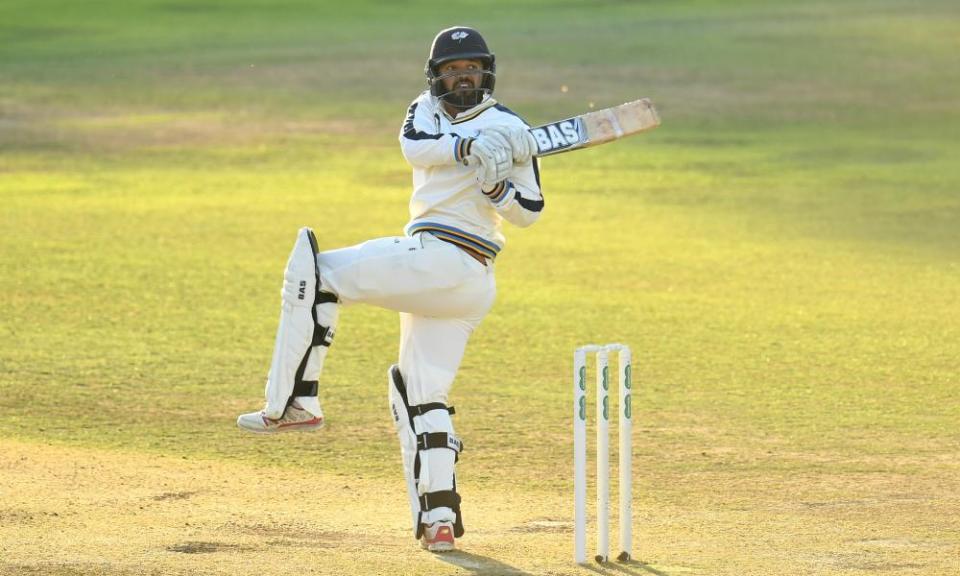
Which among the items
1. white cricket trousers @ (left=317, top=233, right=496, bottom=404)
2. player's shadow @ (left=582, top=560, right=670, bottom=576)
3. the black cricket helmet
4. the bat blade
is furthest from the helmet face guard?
player's shadow @ (left=582, top=560, right=670, bottom=576)

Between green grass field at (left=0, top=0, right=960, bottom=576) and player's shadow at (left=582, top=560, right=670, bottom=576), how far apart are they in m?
0.04

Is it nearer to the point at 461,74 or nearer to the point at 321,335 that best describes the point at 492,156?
the point at 461,74

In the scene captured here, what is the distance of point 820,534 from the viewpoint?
22.0ft

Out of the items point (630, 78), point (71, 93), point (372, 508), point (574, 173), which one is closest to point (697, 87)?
point (630, 78)

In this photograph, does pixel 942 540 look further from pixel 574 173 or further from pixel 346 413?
pixel 574 173

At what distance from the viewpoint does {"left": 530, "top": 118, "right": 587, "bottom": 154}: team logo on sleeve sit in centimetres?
624

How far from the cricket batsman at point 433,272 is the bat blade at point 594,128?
0.08 m

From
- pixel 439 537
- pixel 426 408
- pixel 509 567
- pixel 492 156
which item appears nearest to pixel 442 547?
pixel 439 537

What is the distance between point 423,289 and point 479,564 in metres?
1.04

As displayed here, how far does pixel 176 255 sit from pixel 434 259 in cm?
865

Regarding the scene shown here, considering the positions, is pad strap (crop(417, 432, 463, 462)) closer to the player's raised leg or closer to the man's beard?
the player's raised leg

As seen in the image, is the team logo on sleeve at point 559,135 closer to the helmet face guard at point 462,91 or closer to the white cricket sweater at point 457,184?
the white cricket sweater at point 457,184

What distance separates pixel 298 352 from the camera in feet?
20.5

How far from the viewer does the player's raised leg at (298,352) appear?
6254mm
